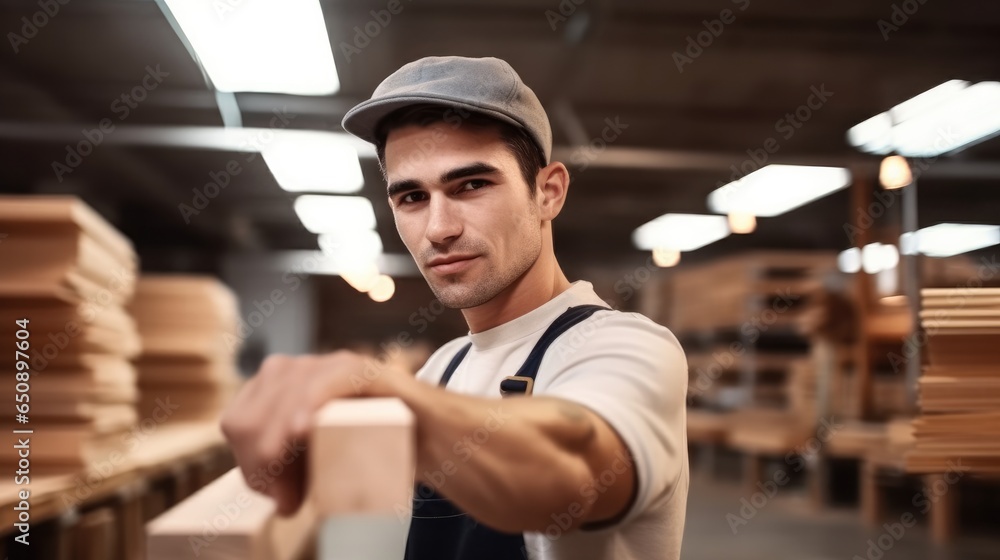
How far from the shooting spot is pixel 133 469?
3.19 metres

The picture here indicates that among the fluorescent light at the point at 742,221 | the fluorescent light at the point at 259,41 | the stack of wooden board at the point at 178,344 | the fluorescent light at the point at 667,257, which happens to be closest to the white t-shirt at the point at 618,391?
the fluorescent light at the point at 259,41

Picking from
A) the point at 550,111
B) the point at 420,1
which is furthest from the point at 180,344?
the point at 550,111

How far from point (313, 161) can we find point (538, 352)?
18.7 feet

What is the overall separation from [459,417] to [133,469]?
116 inches

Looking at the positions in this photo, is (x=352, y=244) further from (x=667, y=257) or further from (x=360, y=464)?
(x=360, y=464)

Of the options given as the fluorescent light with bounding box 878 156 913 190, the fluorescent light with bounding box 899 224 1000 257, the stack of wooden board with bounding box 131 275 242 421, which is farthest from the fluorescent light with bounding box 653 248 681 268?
the fluorescent light with bounding box 899 224 1000 257

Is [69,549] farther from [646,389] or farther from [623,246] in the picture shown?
[623,246]

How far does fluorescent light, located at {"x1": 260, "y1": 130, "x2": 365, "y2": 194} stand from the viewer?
604 cm

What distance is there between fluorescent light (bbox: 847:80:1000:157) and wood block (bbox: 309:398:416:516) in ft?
11.6

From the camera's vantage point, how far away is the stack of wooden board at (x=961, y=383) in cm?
212

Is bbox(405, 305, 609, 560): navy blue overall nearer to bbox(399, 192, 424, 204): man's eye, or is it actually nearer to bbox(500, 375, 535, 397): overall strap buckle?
bbox(500, 375, 535, 397): overall strap buckle

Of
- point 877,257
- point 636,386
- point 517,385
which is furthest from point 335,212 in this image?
point 636,386

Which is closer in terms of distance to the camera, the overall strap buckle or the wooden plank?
the wooden plank

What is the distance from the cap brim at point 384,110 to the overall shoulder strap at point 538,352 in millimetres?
321
